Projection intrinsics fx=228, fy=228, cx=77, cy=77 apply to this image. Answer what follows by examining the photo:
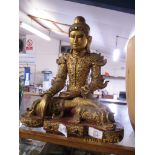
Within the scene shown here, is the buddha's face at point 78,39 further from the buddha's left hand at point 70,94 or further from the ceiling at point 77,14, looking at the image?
the ceiling at point 77,14

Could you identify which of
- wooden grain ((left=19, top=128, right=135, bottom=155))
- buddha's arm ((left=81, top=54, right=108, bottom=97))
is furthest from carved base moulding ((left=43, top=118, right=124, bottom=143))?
buddha's arm ((left=81, top=54, right=108, bottom=97))

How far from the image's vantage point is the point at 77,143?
1.95 ft

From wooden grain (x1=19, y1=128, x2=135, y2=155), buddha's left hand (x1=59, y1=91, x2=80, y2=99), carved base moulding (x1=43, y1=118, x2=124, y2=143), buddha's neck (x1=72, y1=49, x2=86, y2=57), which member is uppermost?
buddha's neck (x1=72, y1=49, x2=86, y2=57)

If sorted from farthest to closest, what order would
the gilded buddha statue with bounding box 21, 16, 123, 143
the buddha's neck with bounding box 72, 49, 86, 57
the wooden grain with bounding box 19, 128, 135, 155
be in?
the buddha's neck with bounding box 72, 49, 86, 57 → the gilded buddha statue with bounding box 21, 16, 123, 143 → the wooden grain with bounding box 19, 128, 135, 155

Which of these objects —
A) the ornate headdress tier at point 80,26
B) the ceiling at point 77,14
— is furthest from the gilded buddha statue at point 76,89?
the ceiling at point 77,14

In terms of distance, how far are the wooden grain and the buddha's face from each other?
1.00 ft

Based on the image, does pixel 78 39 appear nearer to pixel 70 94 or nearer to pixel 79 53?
pixel 79 53

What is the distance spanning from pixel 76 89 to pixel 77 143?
0.22m

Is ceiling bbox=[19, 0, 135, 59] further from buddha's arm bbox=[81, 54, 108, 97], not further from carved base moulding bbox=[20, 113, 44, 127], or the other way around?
carved base moulding bbox=[20, 113, 44, 127]

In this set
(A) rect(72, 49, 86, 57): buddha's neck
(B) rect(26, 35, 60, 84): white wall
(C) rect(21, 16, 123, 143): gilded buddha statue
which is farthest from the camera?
(B) rect(26, 35, 60, 84): white wall

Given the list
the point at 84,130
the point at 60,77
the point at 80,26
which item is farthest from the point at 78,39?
the point at 84,130

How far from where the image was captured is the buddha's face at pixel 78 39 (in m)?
0.76

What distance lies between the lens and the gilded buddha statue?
0.69 metres
